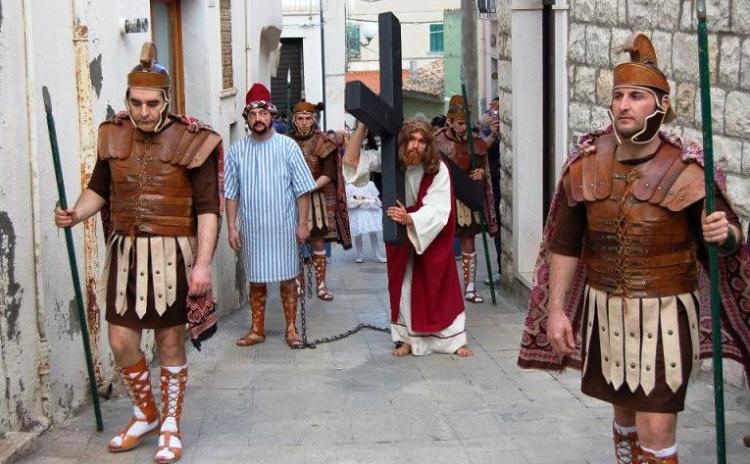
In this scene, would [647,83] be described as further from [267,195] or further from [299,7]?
[299,7]

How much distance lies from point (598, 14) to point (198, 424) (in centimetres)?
428

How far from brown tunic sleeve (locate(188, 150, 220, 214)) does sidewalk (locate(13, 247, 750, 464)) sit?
1.24 m

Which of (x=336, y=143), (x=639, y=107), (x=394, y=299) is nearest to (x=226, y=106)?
(x=336, y=143)

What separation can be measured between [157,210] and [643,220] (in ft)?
8.06

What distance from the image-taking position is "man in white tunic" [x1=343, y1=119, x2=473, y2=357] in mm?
8734

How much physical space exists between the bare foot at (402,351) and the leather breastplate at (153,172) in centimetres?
327

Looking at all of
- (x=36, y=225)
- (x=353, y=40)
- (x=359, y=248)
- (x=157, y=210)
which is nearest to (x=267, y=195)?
(x=36, y=225)

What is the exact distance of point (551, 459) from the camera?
20.2 ft

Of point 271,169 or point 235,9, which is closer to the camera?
point 271,169

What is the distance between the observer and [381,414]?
720 cm

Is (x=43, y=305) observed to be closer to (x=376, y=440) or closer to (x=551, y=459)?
(x=376, y=440)

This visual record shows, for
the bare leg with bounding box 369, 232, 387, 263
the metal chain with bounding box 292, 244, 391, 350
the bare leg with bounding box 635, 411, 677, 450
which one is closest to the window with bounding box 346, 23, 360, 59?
the bare leg with bounding box 369, 232, 387, 263

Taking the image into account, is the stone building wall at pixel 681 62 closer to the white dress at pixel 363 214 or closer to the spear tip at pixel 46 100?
the spear tip at pixel 46 100

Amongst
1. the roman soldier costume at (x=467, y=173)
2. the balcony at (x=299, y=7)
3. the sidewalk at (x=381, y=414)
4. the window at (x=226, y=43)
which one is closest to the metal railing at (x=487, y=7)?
the roman soldier costume at (x=467, y=173)
